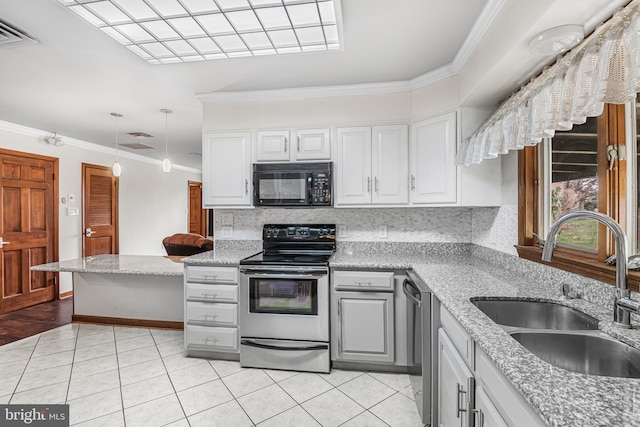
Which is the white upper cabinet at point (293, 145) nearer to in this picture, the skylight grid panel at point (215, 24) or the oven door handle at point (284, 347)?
the skylight grid panel at point (215, 24)

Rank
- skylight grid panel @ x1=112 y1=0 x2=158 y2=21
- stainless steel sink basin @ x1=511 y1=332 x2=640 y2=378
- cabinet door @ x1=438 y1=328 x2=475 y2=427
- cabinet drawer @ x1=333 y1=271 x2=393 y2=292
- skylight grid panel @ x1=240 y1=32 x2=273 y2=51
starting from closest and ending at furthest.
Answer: stainless steel sink basin @ x1=511 y1=332 x2=640 y2=378, cabinet door @ x1=438 y1=328 x2=475 y2=427, skylight grid panel @ x1=112 y1=0 x2=158 y2=21, skylight grid panel @ x1=240 y1=32 x2=273 y2=51, cabinet drawer @ x1=333 y1=271 x2=393 y2=292

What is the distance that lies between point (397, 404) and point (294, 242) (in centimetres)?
156

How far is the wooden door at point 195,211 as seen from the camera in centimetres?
829

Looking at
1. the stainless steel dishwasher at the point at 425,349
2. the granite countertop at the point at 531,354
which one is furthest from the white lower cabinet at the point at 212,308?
the stainless steel dishwasher at the point at 425,349

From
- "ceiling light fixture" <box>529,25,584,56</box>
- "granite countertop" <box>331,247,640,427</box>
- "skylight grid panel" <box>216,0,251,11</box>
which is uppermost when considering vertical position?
"skylight grid panel" <box>216,0,251,11</box>

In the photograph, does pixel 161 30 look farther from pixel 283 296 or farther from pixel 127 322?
pixel 127 322

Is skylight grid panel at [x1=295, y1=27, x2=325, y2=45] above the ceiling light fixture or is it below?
above

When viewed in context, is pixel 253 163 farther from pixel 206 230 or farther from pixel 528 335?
pixel 206 230

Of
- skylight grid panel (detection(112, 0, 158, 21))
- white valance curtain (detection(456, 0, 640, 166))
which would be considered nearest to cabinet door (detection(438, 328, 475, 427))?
white valance curtain (detection(456, 0, 640, 166))

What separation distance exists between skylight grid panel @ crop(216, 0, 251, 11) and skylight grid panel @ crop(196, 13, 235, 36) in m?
0.09

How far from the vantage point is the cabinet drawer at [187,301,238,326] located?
2.62 meters

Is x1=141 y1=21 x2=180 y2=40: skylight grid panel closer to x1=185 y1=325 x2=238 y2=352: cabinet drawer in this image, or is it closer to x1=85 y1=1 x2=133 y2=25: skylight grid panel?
x1=85 y1=1 x2=133 y2=25: skylight grid panel

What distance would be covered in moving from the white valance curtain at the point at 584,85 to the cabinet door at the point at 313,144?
59.7 inches

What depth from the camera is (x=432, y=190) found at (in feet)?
8.63
